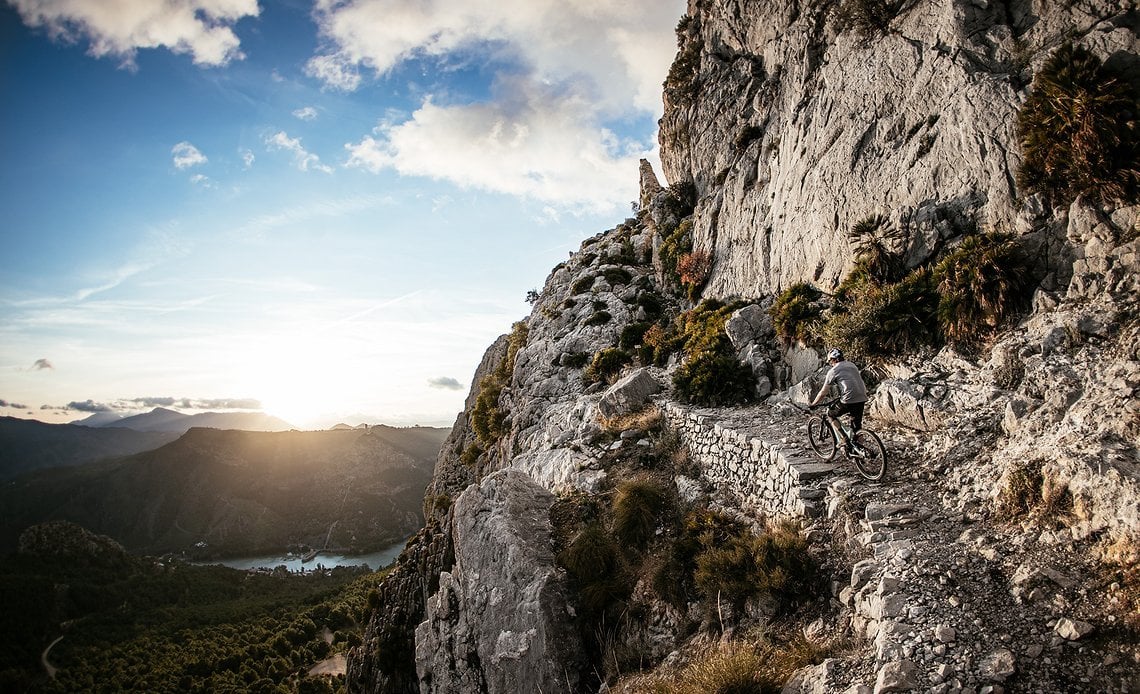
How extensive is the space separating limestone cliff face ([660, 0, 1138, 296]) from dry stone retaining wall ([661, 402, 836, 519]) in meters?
7.33

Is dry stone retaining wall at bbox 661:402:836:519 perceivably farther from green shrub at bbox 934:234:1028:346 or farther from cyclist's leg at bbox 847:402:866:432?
green shrub at bbox 934:234:1028:346

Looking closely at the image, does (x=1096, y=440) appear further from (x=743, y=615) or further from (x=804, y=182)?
(x=804, y=182)

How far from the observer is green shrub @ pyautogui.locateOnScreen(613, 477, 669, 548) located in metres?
11.9

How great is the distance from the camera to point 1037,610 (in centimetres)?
551

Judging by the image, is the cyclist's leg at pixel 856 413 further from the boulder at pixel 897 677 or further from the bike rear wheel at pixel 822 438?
the boulder at pixel 897 677

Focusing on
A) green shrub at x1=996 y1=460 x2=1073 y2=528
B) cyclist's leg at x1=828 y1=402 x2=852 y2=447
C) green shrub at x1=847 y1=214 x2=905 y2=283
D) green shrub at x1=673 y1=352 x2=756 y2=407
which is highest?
green shrub at x1=847 y1=214 x2=905 y2=283

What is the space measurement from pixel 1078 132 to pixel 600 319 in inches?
865

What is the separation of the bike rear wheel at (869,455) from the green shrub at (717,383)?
6.65 metres

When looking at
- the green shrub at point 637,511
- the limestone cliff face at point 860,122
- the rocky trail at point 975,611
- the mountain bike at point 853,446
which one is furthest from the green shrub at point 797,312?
the rocky trail at point 975,611

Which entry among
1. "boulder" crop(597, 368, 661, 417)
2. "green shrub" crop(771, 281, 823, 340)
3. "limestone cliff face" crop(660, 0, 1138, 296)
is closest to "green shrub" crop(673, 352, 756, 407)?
"boulder" crop(597, 368, 661, 417)

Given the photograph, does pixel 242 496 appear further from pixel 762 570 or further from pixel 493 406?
pixel 762 570

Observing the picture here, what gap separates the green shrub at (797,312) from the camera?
53.1ft

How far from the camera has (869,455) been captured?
31.8 feet

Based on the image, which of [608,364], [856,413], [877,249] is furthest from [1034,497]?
[608,364]
